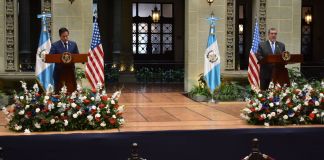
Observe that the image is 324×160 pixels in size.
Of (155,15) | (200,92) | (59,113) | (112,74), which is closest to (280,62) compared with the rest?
(59,113)

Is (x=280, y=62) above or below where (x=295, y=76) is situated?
above

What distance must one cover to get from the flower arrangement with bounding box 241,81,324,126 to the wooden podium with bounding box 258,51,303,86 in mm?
565

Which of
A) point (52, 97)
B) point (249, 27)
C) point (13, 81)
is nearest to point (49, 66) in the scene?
point (13, 81)

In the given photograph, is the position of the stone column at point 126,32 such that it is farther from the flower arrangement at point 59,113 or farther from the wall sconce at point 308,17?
the flower arrangement at point 59,113

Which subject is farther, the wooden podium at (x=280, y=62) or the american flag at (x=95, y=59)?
the american flag at (x=95, y=59)

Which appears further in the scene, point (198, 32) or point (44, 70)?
point (198, 32)

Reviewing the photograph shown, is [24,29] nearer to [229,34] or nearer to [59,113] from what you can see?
[229,34]

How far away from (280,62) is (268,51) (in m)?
0.81

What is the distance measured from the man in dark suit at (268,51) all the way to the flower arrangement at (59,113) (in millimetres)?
3713

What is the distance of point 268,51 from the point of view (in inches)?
430

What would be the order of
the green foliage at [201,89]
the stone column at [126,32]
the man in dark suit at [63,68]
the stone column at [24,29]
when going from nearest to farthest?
the man in dark suit at [63,68] < the green foliage at [201,89] < the stone column at [24,29] < the stone column at [126,32]

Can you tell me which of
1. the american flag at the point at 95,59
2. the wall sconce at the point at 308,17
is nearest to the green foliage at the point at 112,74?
the wall sconce at the point at 308,17

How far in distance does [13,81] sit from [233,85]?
21.5 feet

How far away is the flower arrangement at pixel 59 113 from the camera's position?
8461 mm
